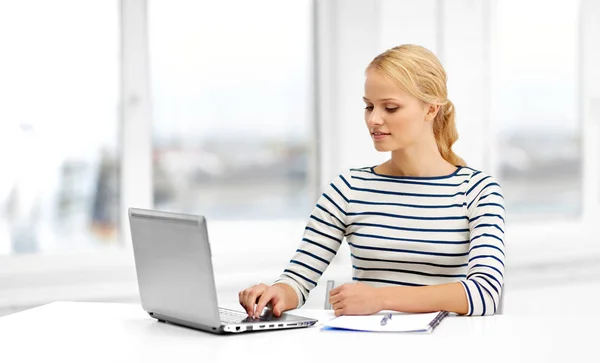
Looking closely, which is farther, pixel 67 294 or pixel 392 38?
pixel 392 38

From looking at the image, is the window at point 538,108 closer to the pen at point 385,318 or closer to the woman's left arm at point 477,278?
the woman's left arm at point 477,278

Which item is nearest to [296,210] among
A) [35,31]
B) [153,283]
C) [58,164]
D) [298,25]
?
[298,25]

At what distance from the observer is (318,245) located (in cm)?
209

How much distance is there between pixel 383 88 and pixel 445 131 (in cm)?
27

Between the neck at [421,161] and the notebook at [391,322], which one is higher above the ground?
the neck at [421,161]

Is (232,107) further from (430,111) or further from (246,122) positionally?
(430,111)

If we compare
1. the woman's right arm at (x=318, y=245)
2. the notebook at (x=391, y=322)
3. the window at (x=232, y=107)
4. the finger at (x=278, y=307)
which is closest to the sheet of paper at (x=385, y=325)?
the notebook at (x=391, y=322)

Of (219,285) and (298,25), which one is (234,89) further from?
(219,285)

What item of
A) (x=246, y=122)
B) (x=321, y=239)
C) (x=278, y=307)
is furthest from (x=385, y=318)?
(x=246, y=122)

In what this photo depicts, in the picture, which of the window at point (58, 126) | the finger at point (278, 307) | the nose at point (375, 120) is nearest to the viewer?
the finger at point (278, 307)

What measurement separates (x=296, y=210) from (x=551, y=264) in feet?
3.64

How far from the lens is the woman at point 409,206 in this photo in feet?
6.45

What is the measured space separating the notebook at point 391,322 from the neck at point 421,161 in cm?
45

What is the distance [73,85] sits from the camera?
2818 mm
